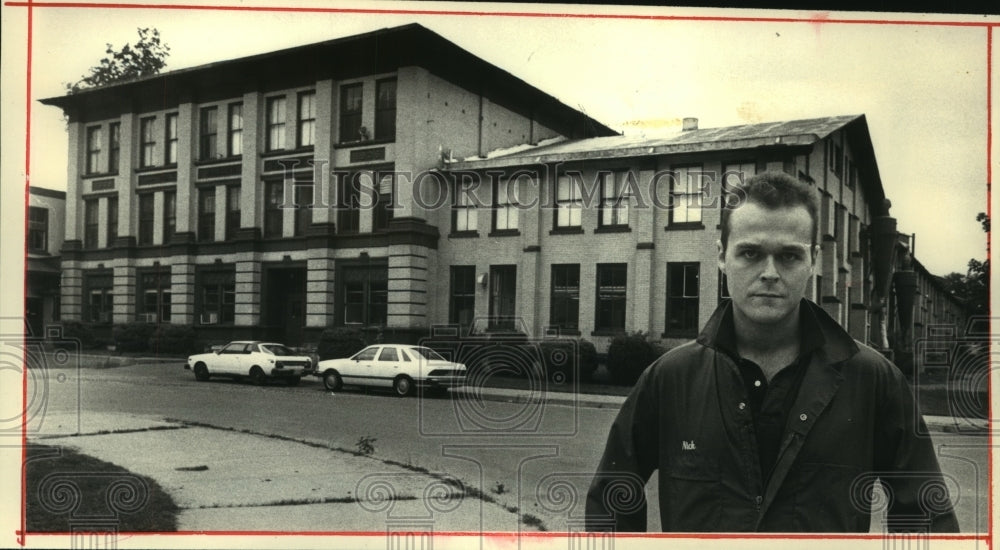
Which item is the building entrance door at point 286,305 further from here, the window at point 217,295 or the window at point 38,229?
the window at point 38,229

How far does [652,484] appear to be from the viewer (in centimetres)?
530

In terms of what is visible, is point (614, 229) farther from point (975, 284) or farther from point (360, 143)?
point (975, 284)

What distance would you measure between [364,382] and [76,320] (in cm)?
242

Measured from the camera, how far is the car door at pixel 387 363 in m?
5.86

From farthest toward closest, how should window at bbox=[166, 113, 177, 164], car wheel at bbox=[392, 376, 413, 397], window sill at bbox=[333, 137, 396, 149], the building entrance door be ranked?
1. window at bbox=[166, 113, 177, 164]
2. the building entrance door
3. window sill at bbox=[333, 137, 396, 149]
4. car wheel at bbox=[392, 376, 413, 397]

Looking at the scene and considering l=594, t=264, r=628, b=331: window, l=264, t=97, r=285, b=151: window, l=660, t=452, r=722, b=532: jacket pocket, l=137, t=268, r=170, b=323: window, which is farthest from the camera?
l=137, t=268, r=170, b=323: window

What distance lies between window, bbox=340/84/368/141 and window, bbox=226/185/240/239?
1009mm

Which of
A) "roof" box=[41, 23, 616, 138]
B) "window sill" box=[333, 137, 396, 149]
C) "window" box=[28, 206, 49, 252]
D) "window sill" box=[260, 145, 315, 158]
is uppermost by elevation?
"roof" box=[41, 23, 616, 138]

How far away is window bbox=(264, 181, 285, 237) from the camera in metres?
6.10

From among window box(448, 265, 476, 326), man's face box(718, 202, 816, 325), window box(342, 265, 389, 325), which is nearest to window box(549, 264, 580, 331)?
window box(448, 265, 476, 326)

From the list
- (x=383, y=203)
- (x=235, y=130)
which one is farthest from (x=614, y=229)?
(x=235, y=130)

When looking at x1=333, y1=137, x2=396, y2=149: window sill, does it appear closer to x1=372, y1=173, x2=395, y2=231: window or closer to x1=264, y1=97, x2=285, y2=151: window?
x1=372, y1=173, x2=395, y2=231: window

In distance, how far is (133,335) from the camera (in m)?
6.35

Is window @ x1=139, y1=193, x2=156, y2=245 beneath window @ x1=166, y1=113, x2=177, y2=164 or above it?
beneath
